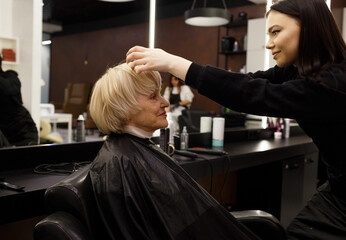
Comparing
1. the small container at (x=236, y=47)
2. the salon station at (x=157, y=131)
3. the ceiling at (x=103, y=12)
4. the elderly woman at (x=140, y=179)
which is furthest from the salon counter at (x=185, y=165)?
the ceiling at (x=103, y=12)

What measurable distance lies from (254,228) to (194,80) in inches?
29.8

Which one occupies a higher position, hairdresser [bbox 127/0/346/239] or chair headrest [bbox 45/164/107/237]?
hairdresser [bbox 127/0/346/239]

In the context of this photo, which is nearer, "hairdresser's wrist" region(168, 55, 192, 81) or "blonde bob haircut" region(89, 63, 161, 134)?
"hairdresser's wrist" region(168, 55, 192, 81)

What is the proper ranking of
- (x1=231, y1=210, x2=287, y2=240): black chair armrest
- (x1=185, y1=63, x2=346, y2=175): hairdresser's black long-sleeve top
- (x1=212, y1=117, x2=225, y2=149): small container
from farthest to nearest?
(x1=212, y1=117, x2=225, y2=149): small container < (x1=231, y1=210, x2=287, y2=240): black chair armrest < (x1=185, y1=63, x2=346, y2=175): hairdresser's black long-sleeve top

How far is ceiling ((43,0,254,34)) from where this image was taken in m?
8.47

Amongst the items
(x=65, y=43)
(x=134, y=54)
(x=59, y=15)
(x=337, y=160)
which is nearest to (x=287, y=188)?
(x=337, y=160)

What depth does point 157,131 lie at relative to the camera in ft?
8.58

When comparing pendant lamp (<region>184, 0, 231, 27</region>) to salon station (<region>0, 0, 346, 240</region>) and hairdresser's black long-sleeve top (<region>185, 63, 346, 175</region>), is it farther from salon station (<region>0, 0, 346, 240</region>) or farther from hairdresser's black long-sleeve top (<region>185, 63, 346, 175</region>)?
hairdresser's black long-sleeve top (<region>185, 63, 346, 175</region>)

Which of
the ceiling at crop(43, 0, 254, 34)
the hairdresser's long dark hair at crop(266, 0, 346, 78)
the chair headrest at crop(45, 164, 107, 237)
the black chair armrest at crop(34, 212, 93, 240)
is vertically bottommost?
the black chair armrest at crop(34, 212, 93, 240)

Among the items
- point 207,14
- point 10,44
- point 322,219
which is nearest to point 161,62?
point 322,219

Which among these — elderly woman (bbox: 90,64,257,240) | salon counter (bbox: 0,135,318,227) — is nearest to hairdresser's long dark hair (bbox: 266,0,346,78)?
elderly woman (bbox: 90,64,257,240)

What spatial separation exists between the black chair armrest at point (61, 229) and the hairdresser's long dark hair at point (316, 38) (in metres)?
0.77

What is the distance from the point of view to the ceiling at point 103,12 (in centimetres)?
847

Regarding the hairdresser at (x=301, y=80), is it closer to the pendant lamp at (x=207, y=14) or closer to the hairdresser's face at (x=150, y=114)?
the hairdresser's face at (x=150, y=114)
